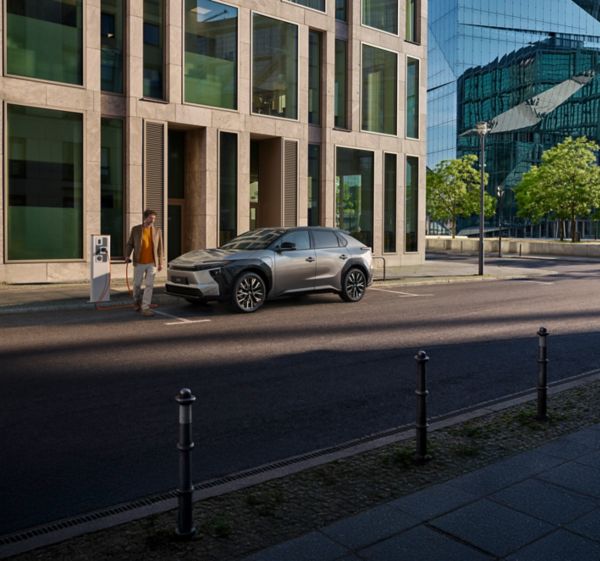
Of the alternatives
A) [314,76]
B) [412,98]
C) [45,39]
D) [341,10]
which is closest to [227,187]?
[314,76]

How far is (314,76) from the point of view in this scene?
26125 millimetres

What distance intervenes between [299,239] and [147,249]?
Answer: 3383 millimetres

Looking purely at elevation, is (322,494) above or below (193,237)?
below

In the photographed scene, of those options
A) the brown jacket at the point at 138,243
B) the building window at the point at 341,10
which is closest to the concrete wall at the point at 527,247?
the building window at the point at 341,10

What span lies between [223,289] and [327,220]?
12.6 metres

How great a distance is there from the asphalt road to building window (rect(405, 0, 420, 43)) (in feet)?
59.5

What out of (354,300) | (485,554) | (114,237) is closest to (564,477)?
Answer: (485,554)

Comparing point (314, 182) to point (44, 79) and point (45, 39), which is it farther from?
point (45, 39)

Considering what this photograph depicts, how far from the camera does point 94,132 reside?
64.9 ft

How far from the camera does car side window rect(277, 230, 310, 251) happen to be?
1512cm

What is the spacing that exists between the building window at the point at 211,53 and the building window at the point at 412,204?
955 centimetres

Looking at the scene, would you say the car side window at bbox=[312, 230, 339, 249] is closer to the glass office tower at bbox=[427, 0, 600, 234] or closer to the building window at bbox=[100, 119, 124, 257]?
the building window at bbox=[100, 119, 124, 257]

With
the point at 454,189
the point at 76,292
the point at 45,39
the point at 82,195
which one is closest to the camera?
the point at 76,292

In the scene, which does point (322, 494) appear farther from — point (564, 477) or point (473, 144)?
point (473, 144)
